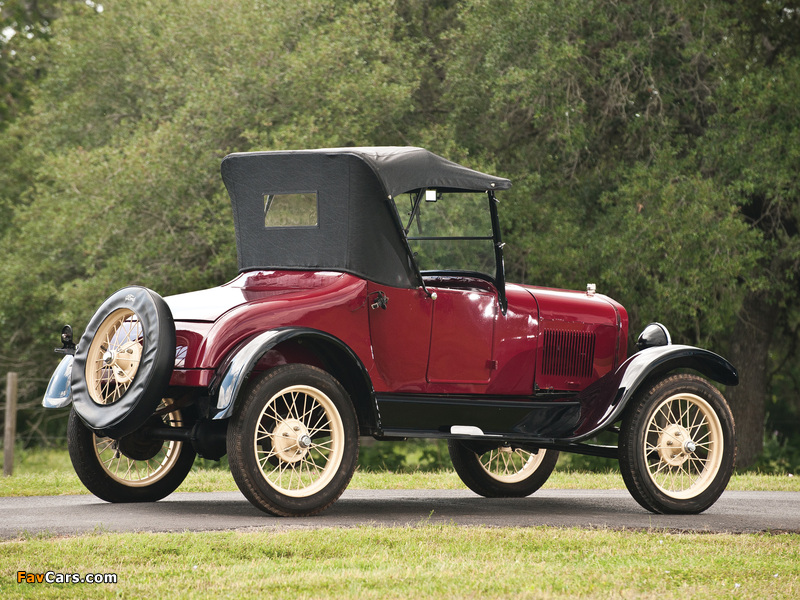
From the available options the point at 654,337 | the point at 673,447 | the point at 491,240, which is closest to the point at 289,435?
the point at 491,240

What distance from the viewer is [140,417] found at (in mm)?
6941

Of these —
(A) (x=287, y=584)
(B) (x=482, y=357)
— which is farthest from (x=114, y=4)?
(A) (x=287, y=584)

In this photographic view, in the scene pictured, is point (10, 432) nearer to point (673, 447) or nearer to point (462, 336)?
point (462, 336)

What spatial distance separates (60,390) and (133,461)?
81 centimetres

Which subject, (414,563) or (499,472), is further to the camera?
(499,472)

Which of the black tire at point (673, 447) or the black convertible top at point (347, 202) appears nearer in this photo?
the black convertible top at point (347, 202)

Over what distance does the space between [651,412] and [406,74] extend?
11539mm

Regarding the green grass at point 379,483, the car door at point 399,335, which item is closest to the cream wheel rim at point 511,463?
the green grass at point 379,483

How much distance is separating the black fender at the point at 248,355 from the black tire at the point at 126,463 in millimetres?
985

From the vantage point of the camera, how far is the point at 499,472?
31.3 ft

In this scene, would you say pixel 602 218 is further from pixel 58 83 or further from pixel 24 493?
pixel 58 83

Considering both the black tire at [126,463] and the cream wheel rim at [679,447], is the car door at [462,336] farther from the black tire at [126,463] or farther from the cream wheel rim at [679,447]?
the black tire at [126,463]

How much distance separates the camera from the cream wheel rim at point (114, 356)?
714cm

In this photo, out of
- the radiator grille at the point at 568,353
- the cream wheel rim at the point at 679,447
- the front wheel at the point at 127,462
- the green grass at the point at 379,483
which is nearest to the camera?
the front wheel at the point at 127,462
